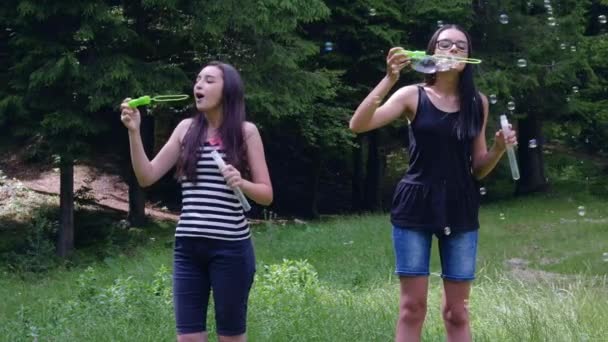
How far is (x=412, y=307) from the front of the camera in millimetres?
3879

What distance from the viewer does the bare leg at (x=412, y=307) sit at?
3.86 m

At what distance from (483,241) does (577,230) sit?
2.24 metres

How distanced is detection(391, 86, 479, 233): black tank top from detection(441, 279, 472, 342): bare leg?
26cm

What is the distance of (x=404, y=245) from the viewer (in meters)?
3.83

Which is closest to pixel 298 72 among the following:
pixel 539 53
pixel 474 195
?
pixel 539 53

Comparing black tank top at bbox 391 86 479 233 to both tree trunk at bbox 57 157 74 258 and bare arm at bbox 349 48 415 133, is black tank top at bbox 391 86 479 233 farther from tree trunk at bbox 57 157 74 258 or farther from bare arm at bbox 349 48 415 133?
tree trunk at bbox 57 157 74 258

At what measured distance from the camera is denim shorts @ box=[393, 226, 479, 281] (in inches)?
151

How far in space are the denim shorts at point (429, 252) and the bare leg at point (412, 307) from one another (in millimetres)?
47

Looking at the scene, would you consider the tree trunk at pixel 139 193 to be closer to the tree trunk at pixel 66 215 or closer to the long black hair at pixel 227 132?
the tree trunk at pixel 66 215

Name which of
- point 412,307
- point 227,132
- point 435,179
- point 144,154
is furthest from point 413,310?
point 144,154

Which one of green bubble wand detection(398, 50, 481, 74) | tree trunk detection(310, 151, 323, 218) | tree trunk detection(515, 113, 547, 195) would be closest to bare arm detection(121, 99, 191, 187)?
green bubble wand detection(398, 50, 481, 74)

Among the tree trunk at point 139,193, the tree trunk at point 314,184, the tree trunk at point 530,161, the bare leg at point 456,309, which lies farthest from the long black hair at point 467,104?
the tree trunk at point 530,161

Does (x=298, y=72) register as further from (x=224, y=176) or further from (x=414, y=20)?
(x=224, y=176)

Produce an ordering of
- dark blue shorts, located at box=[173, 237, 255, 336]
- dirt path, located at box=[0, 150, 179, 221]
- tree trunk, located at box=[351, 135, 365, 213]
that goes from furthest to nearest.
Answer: tree trunk, located at box=[351, 135, 365, 213] → dirt path, located at box=[0, 150, 179, 221] → dark blue shorts, located at box=[173, 237, 255, 336]
